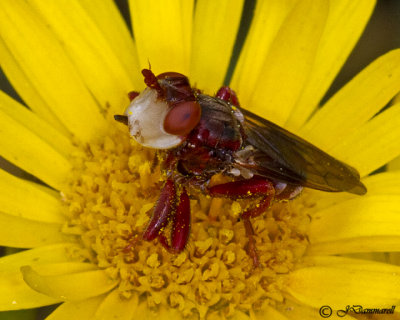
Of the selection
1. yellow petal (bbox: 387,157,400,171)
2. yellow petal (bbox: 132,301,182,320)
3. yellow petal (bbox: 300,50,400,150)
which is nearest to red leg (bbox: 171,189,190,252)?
yellow petal (bbox: 132,301,182,320)

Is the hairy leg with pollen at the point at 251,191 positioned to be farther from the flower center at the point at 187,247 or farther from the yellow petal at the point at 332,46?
the yellow petal at the point at 332,46

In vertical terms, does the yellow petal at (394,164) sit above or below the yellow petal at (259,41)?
below

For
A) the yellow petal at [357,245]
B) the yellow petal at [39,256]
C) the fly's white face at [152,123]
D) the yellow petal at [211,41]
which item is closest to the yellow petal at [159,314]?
the yellow petal at [39,256]

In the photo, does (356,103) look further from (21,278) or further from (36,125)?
(21,278)

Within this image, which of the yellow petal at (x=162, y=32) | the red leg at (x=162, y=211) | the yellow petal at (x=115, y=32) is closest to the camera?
the red leg at (x=162, y=211)

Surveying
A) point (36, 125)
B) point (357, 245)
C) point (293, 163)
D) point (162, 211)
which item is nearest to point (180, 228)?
point (162, 211)

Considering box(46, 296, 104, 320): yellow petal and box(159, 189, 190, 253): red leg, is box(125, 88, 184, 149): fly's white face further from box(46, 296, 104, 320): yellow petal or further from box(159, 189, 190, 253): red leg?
box(46, 296, 104, 320): yellow petal

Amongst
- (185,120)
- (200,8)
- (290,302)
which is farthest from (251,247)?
(200,8)

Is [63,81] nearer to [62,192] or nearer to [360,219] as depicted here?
[62,192]
